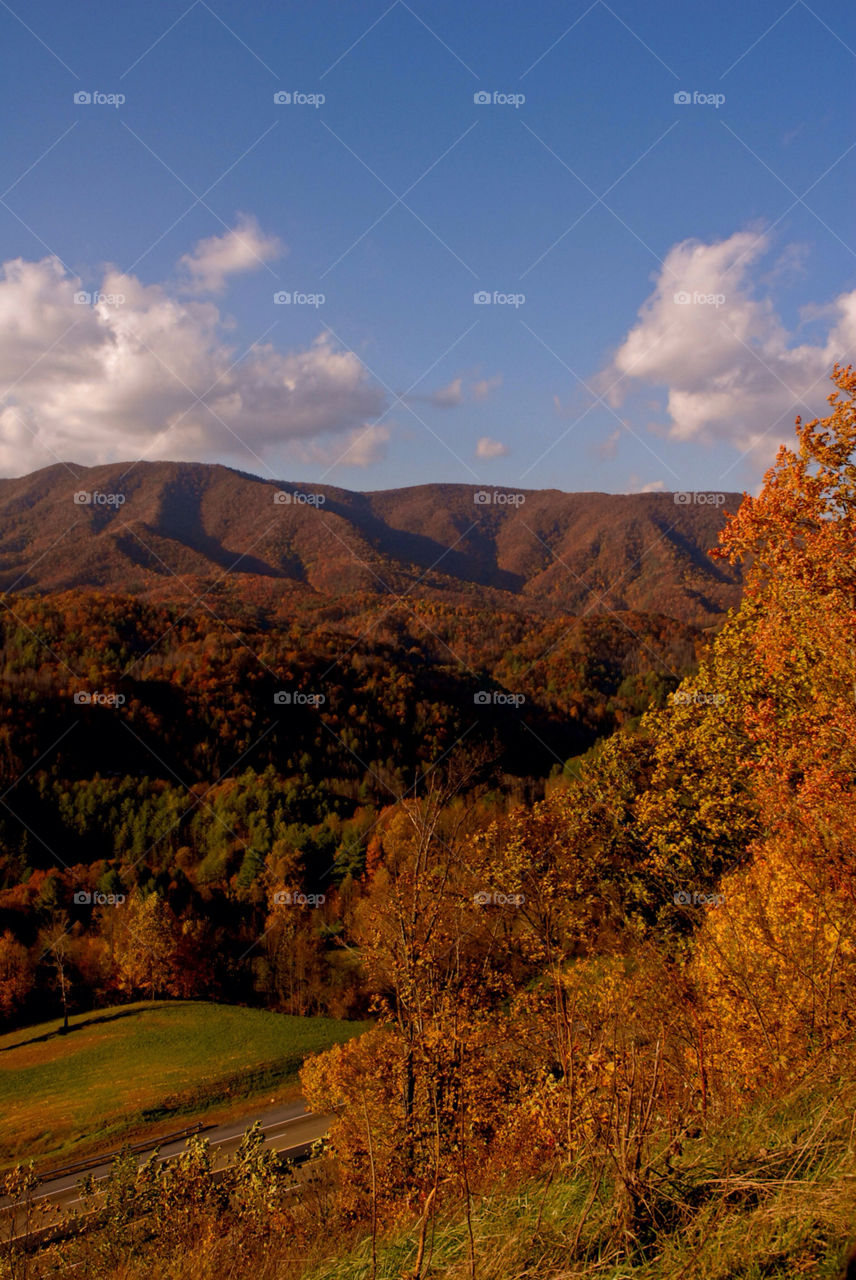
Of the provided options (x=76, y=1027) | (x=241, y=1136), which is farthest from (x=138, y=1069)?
(x=76, y=1027)

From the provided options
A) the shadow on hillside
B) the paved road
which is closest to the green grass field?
the shadow on hillside

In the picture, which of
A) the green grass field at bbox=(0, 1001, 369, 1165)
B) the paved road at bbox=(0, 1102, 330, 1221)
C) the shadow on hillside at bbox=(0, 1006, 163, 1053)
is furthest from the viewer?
the shadow on hillside at bbox=(0, 1006, 163, 1053)

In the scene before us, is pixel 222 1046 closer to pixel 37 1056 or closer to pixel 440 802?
pixel 37 1056

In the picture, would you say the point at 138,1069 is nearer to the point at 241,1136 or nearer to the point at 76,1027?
the point at 241,1136

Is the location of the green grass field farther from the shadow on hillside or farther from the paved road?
the paved road

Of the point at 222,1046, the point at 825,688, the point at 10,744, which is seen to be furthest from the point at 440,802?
the point at 10,744
